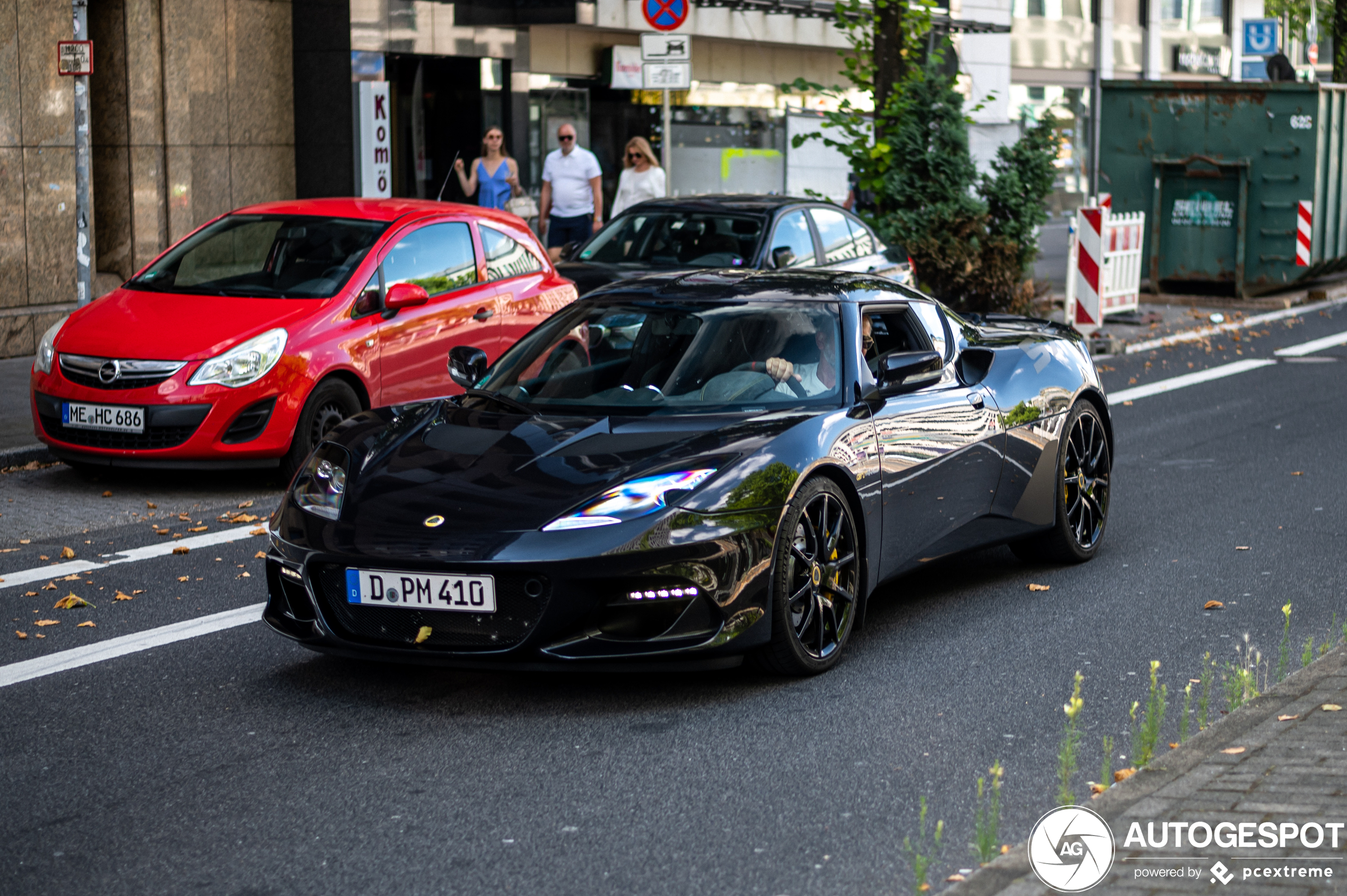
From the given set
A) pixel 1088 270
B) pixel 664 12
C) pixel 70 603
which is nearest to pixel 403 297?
pixel 70 603

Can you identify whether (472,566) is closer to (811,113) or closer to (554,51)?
(554,51)

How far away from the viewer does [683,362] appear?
240 inches

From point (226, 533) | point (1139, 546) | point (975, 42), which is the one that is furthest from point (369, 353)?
point (975, 42)

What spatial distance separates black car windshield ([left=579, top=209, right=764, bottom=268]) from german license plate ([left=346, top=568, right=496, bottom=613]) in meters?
7.47

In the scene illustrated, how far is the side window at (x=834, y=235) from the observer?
43.8 feet

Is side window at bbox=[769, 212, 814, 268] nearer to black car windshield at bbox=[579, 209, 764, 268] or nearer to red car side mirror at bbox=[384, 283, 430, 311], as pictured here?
black car windshield at bbox=[579, 209, 764, 268]

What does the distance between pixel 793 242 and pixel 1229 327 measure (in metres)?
7.83

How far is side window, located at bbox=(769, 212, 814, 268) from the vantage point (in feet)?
41.5

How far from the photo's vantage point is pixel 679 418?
5754mm

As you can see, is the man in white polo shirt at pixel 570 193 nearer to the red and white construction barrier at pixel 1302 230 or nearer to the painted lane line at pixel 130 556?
the painted lane line at pixel 130 556

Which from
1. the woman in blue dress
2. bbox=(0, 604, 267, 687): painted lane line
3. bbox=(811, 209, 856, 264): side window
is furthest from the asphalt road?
the woman in blue dress

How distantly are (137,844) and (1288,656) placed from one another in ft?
12.3

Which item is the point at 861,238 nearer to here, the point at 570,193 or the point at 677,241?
the point at 677,241

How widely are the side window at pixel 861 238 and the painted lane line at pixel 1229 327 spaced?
3.70 metres
